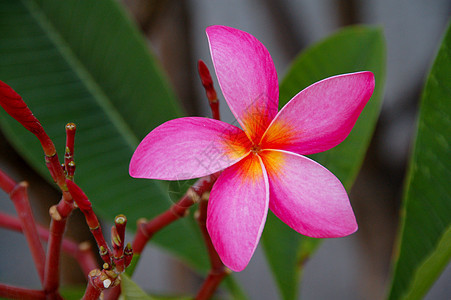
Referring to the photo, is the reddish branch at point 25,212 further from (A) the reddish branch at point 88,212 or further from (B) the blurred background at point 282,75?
(B) the blurred background at point 282,75

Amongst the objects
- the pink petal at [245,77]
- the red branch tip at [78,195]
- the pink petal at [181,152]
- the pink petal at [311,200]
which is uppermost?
the pink petal at [245,77]

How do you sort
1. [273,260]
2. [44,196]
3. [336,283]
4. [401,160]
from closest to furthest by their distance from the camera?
[273,260]
[44,196]
[401,160]
[336,283]

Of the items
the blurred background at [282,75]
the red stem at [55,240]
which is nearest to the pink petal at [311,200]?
the red stem at [55,240]

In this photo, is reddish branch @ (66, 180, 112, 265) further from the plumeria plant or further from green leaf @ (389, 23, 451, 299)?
green leaf @ (389, 23, 451, 299)

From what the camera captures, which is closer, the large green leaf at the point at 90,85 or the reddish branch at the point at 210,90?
the reddish branch at the point at 210,90

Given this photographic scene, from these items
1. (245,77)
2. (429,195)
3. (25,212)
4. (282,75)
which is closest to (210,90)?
(245,77)

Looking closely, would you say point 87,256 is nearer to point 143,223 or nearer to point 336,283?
point 143,223

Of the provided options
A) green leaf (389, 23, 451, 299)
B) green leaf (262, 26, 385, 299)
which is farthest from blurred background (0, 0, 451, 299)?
green leaf (389, 23, 451, 299)

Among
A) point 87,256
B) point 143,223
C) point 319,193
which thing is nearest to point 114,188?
point 87,256
